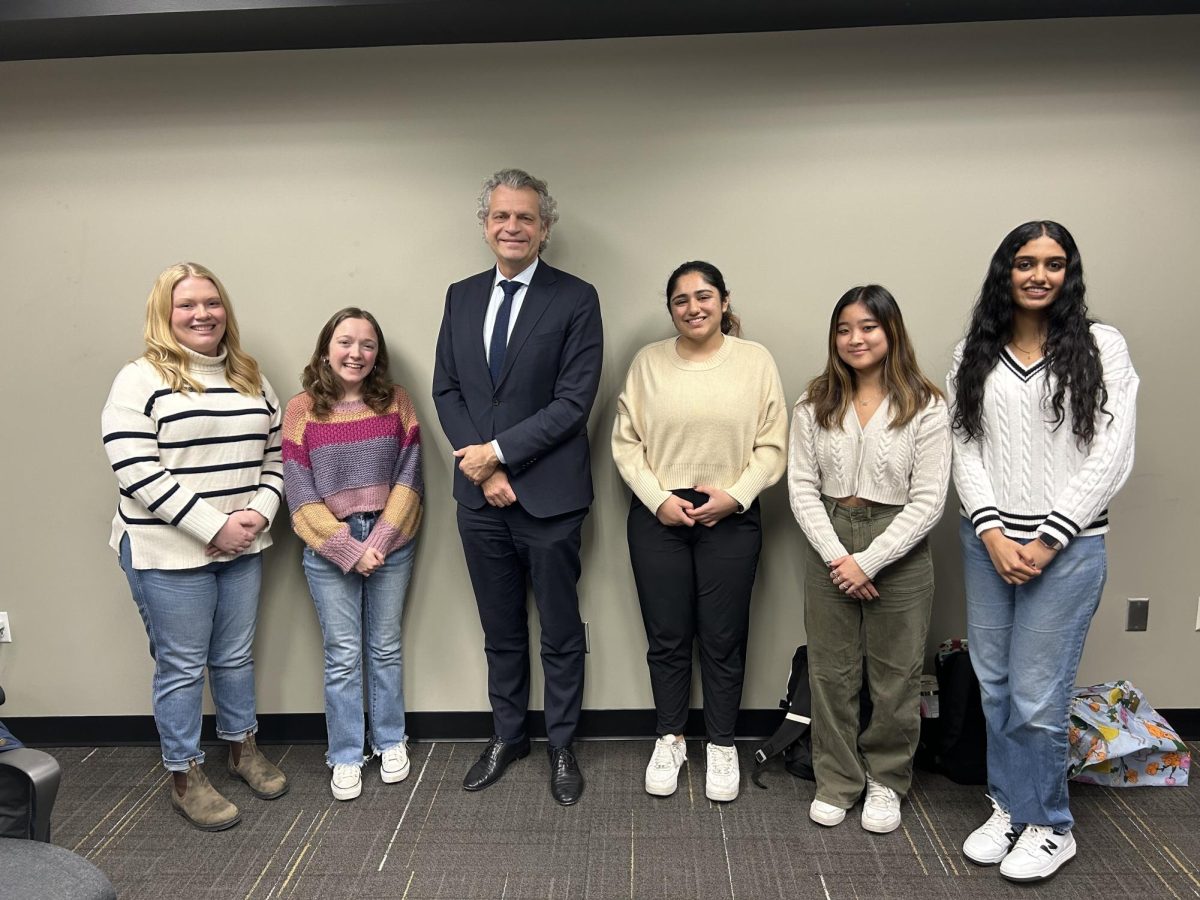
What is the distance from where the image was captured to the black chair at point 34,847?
53.3 inches

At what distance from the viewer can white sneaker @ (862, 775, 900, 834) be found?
216 cm

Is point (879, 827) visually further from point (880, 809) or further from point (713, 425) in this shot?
point (713, 425)

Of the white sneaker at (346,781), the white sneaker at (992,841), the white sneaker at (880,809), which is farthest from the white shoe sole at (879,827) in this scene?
the white sneaker at (346,781)

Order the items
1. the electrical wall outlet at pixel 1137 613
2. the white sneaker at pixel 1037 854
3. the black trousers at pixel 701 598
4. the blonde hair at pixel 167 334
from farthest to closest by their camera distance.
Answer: the electrical wall outlet at pixel 1137 613, the black trousers at pixel 701 598, the blonde hair at pixel 167 334, the white sneaker at pixel 1037 854

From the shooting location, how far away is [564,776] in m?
2.39

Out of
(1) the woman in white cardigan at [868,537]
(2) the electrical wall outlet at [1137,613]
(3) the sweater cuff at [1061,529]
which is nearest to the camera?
(3) the sweater cuff at [1061,529]

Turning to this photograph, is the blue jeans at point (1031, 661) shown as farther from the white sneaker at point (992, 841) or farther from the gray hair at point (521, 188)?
the gray hair at point (521, 188)

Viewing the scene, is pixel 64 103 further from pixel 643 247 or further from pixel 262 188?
pixel 643 247

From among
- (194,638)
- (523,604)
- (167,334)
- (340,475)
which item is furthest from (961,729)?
(167,334)

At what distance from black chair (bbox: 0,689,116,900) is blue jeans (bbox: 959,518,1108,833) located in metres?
1.94

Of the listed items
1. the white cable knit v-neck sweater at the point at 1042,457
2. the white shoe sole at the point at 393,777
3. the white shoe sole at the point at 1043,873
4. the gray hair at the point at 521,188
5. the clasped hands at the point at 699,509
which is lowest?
the white shoe sole at the point at 393,777

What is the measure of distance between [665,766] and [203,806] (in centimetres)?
129

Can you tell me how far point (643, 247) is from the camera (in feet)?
8.19

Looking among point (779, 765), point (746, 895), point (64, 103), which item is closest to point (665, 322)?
point (779, 765)
